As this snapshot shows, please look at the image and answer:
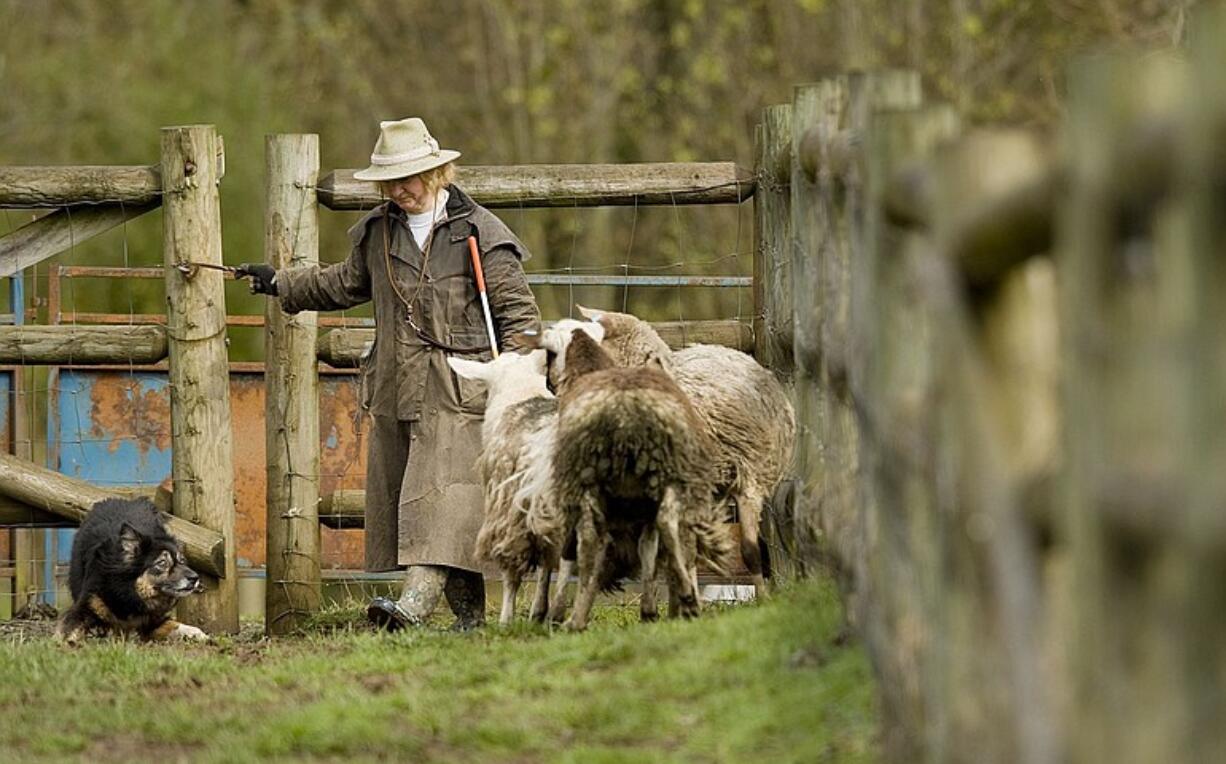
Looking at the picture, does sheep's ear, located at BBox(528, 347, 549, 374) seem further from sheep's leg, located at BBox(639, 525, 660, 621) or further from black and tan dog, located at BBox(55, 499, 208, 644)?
black and tan dog, located at BBox(55, 499, 208, 644)

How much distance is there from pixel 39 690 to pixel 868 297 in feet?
Answer: 11.9

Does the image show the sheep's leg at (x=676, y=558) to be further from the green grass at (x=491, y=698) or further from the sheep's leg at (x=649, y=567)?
the green grass at (x=491, y=698)

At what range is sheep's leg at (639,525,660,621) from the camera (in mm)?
7918

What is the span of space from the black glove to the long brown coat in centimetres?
4

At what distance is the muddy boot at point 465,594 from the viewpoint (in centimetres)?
916

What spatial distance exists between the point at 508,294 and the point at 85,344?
6.53ft

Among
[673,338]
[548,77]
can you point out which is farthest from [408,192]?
[548,77]

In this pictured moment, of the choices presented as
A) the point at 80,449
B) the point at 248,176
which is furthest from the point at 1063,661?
the point at 248,176

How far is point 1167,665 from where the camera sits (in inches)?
93.8

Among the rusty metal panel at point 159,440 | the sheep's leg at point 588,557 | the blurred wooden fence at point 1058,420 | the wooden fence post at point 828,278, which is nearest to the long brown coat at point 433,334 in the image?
the sheep's leg at point 588,557

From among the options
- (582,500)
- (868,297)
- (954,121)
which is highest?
(954,121)

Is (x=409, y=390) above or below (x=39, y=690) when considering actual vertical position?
above

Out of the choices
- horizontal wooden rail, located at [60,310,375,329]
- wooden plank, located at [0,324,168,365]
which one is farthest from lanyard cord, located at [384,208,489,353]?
wooden plank, located at [0,324,168,365]

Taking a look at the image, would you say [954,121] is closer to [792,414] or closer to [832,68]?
[792,414]
